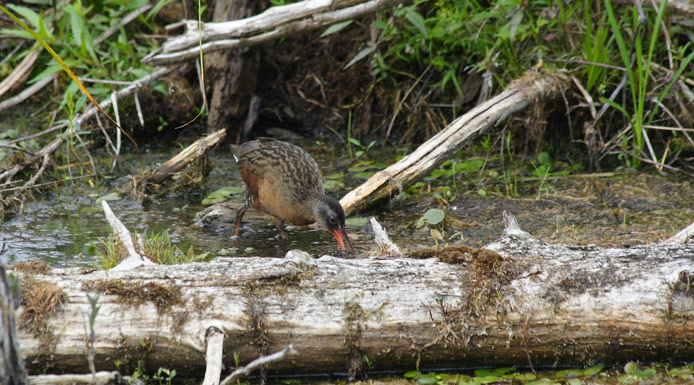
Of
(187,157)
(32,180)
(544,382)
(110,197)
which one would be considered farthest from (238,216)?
(544,382)

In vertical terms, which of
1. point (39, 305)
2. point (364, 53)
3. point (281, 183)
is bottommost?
point (39, 305)

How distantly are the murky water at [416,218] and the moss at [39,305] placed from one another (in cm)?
146

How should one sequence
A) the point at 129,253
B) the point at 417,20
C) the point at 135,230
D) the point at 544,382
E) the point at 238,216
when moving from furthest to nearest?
the point at 417,20 < the point at 238,216 < the point at 135,230 < the point at 129,253 < the point at 544,382

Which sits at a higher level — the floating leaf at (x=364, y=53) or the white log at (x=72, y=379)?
the floating leaf at (x=364, y=53)

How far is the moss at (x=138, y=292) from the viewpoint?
3307 mm

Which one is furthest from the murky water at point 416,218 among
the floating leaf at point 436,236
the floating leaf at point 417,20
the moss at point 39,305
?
the moss at point 39,305

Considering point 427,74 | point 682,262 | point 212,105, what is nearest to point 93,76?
point 212,105

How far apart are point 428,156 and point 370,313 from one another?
93.9 inches

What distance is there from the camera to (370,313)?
3365mm

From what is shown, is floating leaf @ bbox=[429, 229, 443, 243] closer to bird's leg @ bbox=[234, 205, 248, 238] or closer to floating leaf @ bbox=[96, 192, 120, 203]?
bird's leg @ bbox=[234, 205, 248, 238]

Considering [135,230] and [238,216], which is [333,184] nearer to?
[238,216]

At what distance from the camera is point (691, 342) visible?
3.36 m

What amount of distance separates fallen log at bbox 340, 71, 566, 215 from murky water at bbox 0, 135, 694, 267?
8.4 inches

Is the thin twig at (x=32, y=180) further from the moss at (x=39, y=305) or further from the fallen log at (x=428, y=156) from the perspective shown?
the moss at (x=39, y=305)
